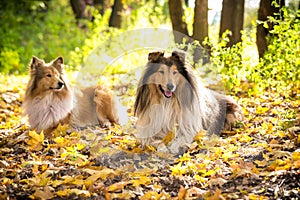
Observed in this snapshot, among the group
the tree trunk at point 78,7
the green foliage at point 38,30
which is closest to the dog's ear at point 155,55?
the green foliage at point 38,30

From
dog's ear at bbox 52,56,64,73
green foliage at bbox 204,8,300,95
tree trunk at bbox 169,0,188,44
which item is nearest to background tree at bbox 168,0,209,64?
tree trunk at bbox 169,0,188,44

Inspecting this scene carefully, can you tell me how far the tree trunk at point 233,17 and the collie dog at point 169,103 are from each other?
9.03 feet

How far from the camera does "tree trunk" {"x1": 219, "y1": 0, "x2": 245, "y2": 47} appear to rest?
747 cm

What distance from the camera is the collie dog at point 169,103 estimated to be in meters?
4.56

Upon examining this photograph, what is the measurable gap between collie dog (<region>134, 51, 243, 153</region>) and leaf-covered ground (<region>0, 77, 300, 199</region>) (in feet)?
0.54

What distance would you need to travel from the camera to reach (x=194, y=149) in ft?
15.7

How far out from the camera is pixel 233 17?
24.9 ft

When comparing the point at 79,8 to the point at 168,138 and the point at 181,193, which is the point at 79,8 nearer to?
the point at 168,138

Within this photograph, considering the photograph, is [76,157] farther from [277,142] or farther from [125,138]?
[277,142]

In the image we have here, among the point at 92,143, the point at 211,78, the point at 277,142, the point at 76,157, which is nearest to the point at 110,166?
the point at 76,157

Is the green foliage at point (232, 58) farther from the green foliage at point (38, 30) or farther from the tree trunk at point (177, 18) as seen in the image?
the green foliage at point (38, 30)

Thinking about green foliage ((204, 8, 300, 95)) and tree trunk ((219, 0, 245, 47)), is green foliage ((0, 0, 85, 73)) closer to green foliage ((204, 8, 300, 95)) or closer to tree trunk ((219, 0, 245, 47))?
tree trunk ((219, 0, 245, 47))

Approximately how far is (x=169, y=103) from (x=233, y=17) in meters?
3.32

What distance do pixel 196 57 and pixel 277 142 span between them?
300cm
